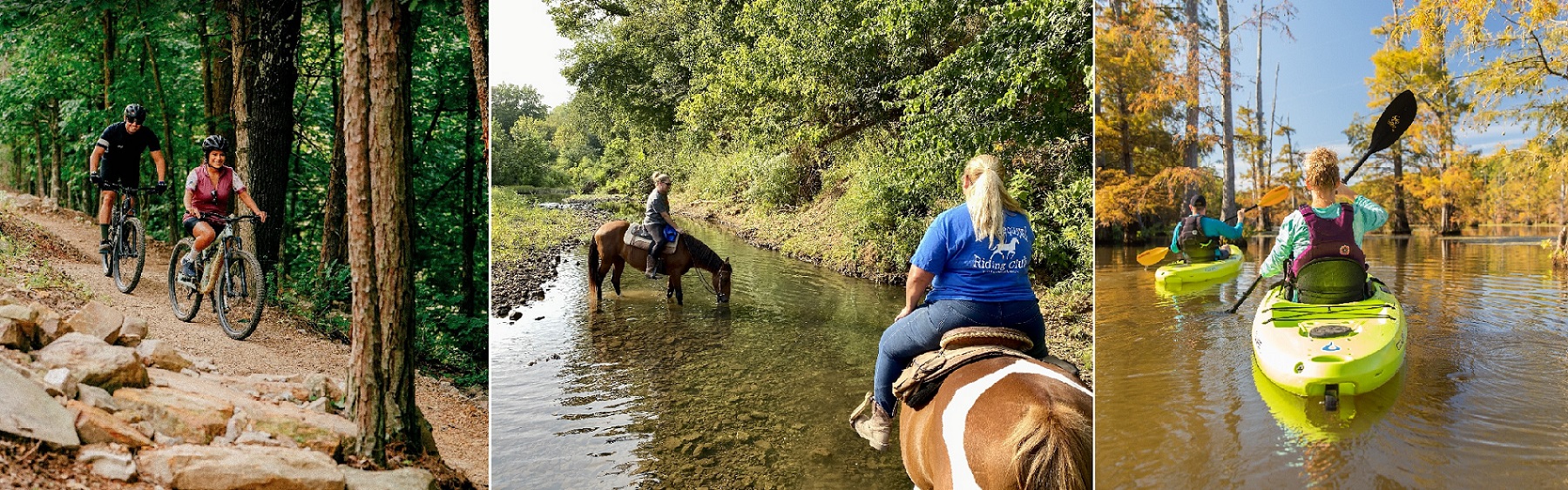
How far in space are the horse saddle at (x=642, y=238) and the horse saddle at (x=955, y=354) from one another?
1477 mm

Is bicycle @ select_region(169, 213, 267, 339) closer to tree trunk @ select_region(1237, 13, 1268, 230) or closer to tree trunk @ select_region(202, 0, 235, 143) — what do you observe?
tree trunk @ select_region(202, 0, 235, 143)

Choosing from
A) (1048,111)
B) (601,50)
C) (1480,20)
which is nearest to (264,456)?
(601,50)

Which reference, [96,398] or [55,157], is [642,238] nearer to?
[96,398]

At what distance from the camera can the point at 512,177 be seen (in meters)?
3.20

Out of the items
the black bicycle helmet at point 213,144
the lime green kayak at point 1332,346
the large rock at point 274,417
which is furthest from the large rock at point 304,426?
the lime green kayak at point 1332,346

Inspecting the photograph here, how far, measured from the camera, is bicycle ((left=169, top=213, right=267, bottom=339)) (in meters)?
2.87

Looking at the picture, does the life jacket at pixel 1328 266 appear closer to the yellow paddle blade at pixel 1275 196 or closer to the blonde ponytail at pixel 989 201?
the yellow paddle blade at pixel 1275 196

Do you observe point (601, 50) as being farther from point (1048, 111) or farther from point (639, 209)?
point (1048, 111)

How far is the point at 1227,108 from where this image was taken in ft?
10.2

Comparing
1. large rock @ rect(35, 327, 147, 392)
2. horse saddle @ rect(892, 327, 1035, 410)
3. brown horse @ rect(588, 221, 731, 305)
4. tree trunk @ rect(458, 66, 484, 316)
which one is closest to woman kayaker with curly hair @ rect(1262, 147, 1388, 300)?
horse saddle @ rect(892, 327, 1035, 410)

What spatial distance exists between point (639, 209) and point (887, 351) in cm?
169

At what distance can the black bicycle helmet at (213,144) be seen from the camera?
2920 millimetres

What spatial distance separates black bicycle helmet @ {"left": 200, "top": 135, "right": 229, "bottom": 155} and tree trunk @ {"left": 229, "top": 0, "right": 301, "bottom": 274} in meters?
0.06

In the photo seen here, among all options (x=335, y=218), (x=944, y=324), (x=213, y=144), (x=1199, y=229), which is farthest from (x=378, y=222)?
(x=1199, y=229)
